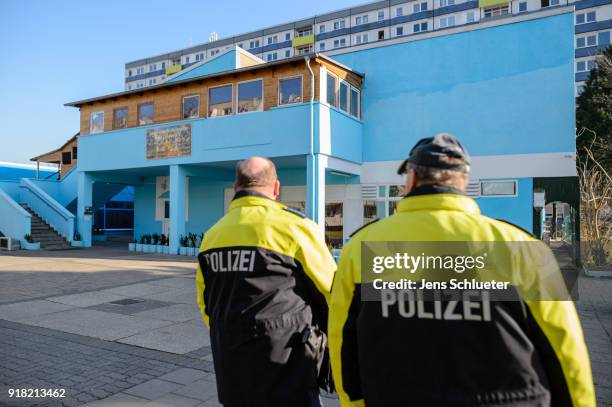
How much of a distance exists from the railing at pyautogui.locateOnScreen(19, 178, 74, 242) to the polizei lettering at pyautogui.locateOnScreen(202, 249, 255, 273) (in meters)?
21.7

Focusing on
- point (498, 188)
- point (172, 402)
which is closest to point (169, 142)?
point (498, 188)

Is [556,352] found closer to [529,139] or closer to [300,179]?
[529,139]

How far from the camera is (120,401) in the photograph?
4.11 meters

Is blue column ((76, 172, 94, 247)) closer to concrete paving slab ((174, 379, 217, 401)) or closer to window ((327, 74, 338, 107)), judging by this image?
window ((327, 74, 338, 107))

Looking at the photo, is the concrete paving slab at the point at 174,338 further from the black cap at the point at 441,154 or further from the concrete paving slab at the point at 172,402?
the black cap at the point at 441,154

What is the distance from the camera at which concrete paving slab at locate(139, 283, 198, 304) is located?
897 cm

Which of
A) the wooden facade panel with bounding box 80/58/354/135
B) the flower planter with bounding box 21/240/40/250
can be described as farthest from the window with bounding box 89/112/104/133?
the flower planter with bounding box 21/240/40/250

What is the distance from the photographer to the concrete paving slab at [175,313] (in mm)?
7449

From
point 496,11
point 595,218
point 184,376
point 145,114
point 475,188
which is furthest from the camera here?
point 496,11

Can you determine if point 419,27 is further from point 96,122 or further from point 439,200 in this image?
point 439,200

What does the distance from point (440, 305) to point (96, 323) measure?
6550mm

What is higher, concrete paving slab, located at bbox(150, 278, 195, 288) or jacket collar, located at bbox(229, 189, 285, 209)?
jacket collar, located at bbox(229, 189, 285, 209)

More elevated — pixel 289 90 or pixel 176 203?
pixel 289 90

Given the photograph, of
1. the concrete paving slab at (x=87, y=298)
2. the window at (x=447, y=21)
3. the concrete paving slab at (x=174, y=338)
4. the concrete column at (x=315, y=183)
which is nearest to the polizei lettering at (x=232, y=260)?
the concrete paving slab at (x=174, y=338)
